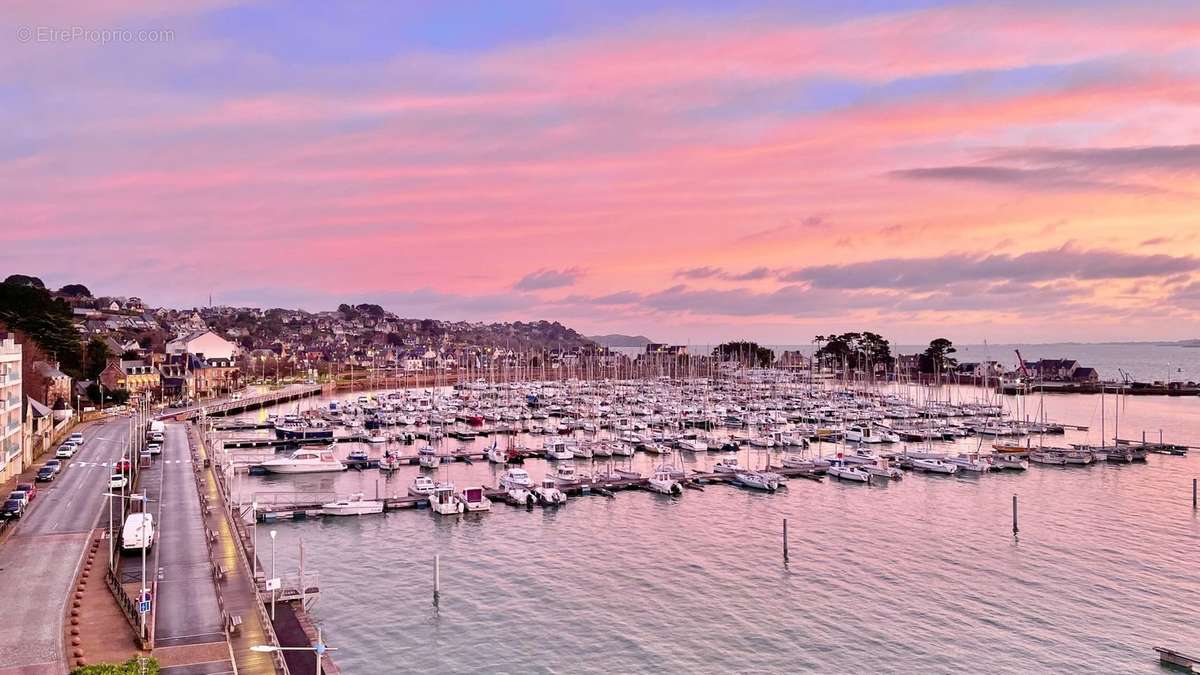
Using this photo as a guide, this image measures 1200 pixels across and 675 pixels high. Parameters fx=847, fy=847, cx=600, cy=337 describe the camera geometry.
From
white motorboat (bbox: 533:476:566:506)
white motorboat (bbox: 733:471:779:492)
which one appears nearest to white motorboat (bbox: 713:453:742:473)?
white motorboat (bbox: 733:471:779:492)

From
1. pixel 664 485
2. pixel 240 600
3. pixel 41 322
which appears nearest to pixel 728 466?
pixel 664 485

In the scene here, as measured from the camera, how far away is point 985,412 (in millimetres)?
124562

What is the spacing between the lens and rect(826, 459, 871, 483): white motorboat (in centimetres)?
7156

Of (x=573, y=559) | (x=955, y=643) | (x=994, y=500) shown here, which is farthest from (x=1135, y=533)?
(x=573, y=559)

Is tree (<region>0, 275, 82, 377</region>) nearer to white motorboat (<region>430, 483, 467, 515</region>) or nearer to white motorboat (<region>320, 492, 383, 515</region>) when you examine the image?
white motorboat (<region>320, 492, 383, 515</region>)

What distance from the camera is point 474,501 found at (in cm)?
5788

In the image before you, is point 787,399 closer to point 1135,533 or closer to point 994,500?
point 994,500

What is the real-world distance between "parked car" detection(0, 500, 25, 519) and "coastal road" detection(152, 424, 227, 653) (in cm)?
641

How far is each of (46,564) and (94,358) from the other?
96640 mm

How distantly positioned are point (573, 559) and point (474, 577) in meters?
6.18

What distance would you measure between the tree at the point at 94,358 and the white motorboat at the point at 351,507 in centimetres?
7631

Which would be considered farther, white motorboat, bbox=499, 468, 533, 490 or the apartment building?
white motorboat, bbox=499, 468, 533, 490

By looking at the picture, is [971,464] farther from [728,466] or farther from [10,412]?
[10,412]

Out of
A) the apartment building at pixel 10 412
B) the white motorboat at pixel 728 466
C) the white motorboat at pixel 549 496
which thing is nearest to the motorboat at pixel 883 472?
the white motorboat at pixel 728 466
